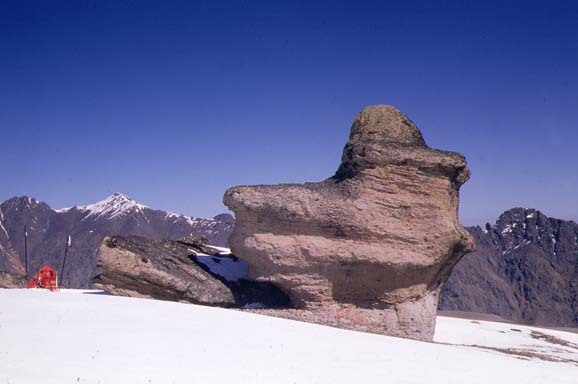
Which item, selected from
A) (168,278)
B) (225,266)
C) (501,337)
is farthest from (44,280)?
(501,337)

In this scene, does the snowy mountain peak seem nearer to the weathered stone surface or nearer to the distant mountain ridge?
the distant mountain ridge

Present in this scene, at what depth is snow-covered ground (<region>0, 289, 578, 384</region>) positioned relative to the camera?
810cm

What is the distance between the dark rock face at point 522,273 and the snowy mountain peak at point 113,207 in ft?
238

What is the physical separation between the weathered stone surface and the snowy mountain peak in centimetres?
7322

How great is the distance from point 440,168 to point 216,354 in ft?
30.9

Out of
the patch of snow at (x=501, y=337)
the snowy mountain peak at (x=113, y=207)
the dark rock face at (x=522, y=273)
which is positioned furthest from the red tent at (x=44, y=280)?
the dark rock face at (x=522, y=273)

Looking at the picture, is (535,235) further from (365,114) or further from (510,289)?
(365,114)

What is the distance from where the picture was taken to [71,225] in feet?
286

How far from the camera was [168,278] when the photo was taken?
1565 centimetres

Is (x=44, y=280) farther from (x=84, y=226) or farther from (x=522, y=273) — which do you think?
(x=522, y=273)

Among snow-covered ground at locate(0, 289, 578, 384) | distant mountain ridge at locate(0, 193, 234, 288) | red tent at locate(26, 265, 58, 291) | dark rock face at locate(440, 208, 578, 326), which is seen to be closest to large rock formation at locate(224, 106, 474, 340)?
snow-covered ground at locate(0, 289, 578, 384)

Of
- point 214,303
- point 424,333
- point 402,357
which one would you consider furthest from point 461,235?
point 214,303

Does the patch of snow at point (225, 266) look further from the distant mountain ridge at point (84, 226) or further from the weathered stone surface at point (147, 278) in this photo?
the distant mountain ridge at point (84, 226)

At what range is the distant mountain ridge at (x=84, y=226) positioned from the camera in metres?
77.0
